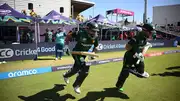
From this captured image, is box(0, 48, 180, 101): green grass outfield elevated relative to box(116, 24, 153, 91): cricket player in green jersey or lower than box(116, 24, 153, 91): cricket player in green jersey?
lower

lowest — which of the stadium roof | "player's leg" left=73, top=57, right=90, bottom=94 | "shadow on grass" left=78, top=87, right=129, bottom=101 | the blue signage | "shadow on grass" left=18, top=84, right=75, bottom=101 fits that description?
"shadow on grass" left=78, top=87, right=129, bottom=101

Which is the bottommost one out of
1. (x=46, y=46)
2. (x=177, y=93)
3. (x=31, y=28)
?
(x=177, y=93)

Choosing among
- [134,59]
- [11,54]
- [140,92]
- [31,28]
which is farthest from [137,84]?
[31,28]

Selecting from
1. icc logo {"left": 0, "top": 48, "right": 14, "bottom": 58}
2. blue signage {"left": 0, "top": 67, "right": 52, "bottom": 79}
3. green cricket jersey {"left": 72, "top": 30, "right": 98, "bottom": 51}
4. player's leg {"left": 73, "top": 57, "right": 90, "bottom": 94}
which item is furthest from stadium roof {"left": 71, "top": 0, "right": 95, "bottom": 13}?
player's leg {"left": 73, "top": 57, "right": 90, "bottom": 94}

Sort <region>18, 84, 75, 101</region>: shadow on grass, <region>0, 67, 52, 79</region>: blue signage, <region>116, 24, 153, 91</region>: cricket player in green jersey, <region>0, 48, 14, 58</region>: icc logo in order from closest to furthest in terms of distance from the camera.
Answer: <region>18, 84, 75, 101</region>: shadow on grass, <region>116, 24, 153, 91</region>: cricket player in green jersey, <region>0, 67, 52, 79</region>: blue signage, <region>0, 48, 14, 58</region>: icc logo

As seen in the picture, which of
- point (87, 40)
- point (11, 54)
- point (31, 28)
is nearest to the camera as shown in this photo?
point (87, 40)

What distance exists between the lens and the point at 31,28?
20.0 meters

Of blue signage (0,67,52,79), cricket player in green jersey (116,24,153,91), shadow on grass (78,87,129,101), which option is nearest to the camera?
shadow on grass (78,87,129,101)

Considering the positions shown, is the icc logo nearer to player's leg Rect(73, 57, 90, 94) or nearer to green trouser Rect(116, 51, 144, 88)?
player's leg Rect(73, 57, 90, 94)

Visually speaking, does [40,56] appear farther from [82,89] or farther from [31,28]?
[82,89]

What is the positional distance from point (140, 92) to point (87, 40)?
2.20 metres

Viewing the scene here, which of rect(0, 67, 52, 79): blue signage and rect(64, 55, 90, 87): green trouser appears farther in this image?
rect(0, 67, 52, 79): blue signage

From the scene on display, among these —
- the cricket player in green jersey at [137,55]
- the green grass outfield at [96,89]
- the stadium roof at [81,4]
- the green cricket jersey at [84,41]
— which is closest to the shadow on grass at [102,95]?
the green grass outfield at [96,89]

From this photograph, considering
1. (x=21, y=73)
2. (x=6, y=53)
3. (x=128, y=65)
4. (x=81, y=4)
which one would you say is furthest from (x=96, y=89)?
(x=81, y=4)
